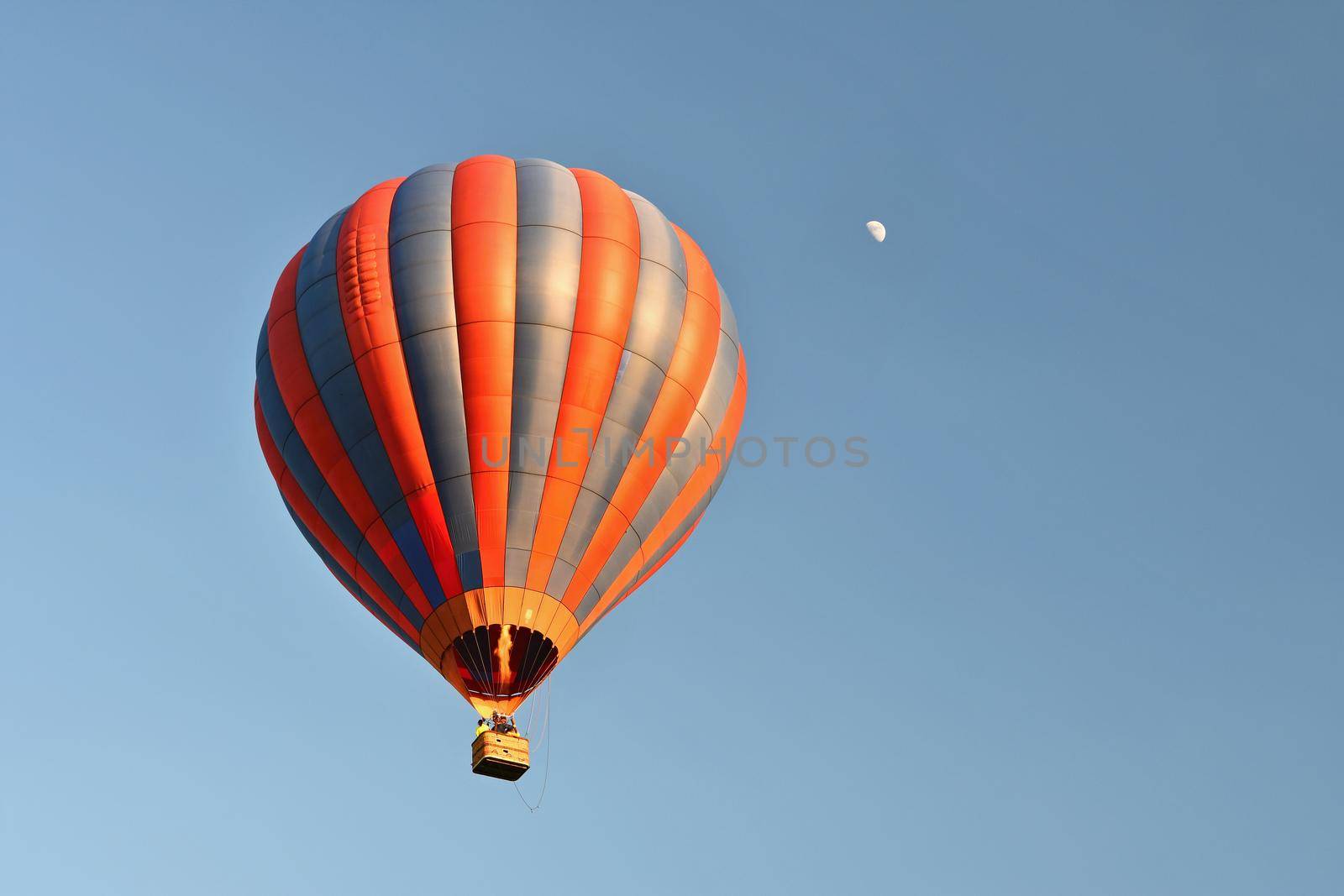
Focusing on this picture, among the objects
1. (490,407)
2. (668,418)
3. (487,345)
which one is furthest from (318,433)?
(668,418)

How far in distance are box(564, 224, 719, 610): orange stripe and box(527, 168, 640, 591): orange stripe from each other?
26.2 inches

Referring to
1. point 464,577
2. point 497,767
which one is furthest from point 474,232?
point 497,767

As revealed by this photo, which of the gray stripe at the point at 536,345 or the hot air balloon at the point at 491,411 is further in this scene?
the gray stripe at the point at 536,345

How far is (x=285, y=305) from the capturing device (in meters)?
30.1

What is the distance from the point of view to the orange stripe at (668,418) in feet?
94.5

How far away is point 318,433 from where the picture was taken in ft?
95.3

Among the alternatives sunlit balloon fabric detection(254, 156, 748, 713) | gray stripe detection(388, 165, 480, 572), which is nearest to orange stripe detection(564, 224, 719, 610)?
sunlit balloon fabric detection(254, 156, 748, 713)

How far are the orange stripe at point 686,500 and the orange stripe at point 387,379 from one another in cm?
248

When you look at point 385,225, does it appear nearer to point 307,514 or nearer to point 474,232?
point 474,232

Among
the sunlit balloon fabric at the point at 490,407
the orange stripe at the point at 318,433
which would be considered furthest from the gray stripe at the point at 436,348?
the orange stripe at the point at 318,433

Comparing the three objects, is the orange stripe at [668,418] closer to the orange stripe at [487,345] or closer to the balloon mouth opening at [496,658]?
the balloon mouth opening at [496,658]

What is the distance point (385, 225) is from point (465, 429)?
3432mm

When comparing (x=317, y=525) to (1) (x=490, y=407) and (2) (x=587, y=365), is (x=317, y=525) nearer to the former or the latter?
(1) (x=490, y=407)

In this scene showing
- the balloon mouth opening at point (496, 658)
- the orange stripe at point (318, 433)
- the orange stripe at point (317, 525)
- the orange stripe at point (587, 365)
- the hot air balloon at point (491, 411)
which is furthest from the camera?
the orange stripe at point (317, 525)
